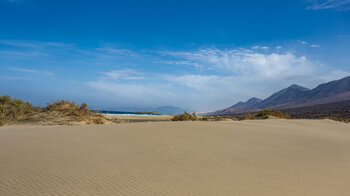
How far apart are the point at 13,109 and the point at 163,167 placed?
40.0 feet

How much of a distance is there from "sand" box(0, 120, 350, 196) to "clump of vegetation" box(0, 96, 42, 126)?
320 inches

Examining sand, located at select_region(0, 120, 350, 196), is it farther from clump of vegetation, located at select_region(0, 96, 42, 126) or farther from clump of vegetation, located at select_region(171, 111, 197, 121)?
clump of vegetation, located at select_region(171, 111, 197, 121)

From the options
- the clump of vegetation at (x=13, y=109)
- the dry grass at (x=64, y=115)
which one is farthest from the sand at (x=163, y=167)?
the clump of vegetation at (x=13, y=109)

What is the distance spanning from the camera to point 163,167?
3248 mm

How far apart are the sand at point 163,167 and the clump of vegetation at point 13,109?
8139mm

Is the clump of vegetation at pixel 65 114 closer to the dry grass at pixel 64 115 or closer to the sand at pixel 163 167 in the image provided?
Result: the dry grass at pixel 64 115

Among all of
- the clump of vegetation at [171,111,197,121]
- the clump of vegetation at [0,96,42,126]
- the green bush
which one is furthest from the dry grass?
the clump of vegetation at [171,111,197,121]

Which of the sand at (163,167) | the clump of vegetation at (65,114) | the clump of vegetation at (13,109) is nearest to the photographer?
the sand at (163,167)

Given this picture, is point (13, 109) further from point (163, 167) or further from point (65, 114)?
point (163, 167)

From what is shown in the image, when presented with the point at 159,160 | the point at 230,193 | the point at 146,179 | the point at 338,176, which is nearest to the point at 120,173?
the point at 146,179

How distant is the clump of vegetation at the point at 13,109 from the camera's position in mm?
11249

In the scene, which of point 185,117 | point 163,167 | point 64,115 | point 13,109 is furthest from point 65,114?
point 163,167

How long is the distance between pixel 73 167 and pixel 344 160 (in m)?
5.02

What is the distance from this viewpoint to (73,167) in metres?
2.97
